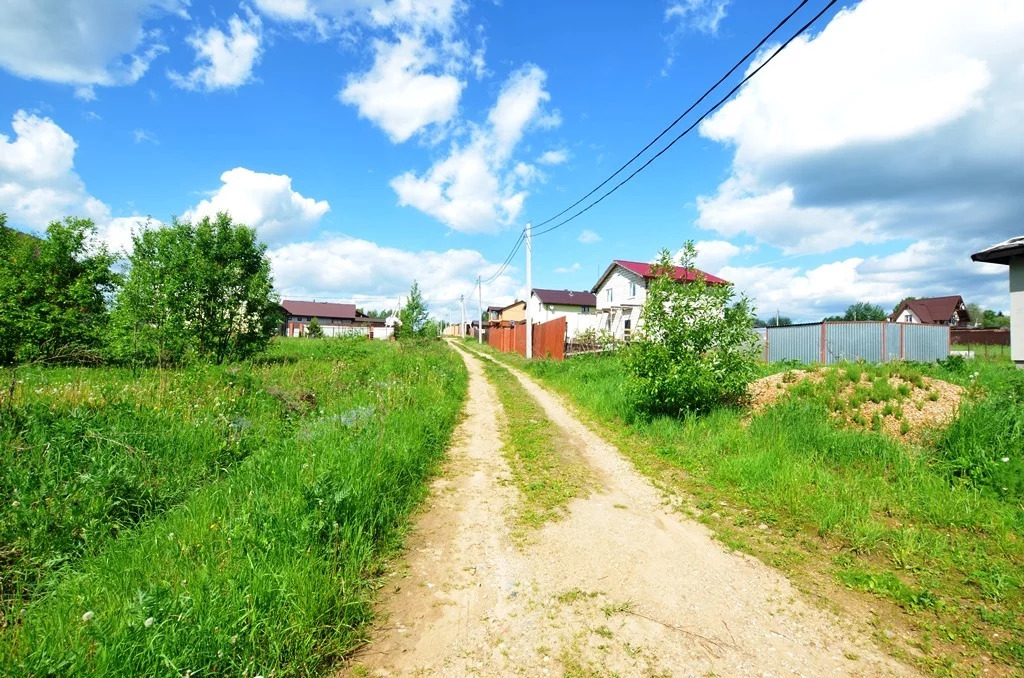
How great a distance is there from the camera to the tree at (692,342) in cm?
756

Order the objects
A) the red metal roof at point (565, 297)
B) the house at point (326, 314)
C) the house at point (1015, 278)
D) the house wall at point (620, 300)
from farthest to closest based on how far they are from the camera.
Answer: the house at point (326, 314)
the red metal roof at point (565, 297)
the house wall at point (620, 300)
the house at point (1015, 278)

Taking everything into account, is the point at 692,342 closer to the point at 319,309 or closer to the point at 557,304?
the point at 557,304

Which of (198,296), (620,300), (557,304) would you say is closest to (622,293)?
(620,300)

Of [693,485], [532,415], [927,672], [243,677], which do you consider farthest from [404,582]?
[532,415]

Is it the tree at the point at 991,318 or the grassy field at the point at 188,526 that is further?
the tree at the point at 991,318

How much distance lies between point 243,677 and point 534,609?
1.73 meters

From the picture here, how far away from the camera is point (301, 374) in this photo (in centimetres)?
1106

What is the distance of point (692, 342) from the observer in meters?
7.70

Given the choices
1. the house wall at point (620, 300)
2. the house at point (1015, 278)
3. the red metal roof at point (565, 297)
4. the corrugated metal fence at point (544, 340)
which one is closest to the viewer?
the house at point (1015, 278)

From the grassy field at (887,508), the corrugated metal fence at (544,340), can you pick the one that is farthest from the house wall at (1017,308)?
the corrugated metal fence at (544,340)

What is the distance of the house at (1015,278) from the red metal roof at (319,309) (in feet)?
279

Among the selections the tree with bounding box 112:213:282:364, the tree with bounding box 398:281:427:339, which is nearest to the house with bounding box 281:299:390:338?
the tree with bounding box 398:281:427:339

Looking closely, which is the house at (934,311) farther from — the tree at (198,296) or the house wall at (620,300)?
the tree at (198,296)

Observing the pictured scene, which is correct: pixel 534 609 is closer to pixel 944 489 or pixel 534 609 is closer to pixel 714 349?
pixel 944 489
